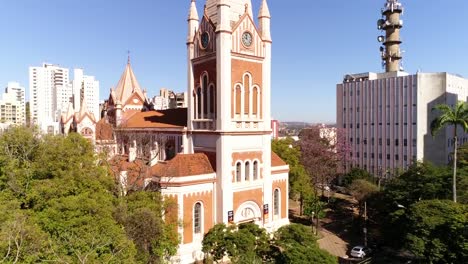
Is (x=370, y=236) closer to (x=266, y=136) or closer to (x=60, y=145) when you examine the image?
→ (x=266, y=136)

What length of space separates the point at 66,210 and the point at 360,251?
2106cm

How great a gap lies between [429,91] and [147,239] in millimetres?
44738

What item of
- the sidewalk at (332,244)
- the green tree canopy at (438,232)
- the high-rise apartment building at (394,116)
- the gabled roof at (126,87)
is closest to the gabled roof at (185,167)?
the sidewalk at (332,244)

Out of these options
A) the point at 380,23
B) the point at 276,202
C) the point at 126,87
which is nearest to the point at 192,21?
the point at 276,202

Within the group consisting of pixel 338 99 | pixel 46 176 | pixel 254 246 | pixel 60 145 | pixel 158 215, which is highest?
pixel 338 99

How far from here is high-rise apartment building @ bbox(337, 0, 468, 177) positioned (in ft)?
156

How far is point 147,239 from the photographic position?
19.1m

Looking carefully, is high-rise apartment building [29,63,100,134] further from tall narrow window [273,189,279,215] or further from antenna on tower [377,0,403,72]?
tall narrow window [273,189,279,215]

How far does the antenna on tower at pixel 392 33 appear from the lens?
199 ft

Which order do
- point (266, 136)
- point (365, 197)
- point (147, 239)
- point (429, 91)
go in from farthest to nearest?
point (429, 91) → point (365, 197) → point (266, 136) → point (147, 239)

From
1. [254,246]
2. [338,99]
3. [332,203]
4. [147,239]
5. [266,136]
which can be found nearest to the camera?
[147,239]

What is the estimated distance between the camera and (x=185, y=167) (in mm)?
24359

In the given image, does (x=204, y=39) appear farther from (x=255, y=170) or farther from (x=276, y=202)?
(x=276, y=202)

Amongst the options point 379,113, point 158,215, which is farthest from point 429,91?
point 158,215
